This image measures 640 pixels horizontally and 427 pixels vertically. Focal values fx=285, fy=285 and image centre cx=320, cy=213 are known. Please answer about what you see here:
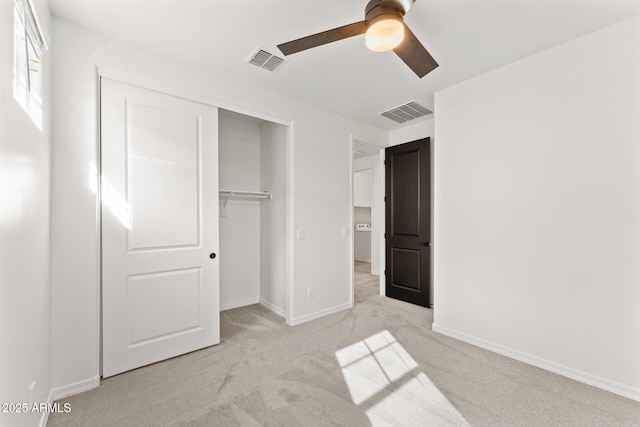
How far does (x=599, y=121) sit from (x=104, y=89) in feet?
12.5

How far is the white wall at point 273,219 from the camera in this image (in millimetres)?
3590

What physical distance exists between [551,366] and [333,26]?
3.19 meters

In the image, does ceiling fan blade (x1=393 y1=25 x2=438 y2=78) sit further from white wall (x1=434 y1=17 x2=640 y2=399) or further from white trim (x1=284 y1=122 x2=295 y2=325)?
white trim (x1=284 y1=122 x2=295 y2=325)

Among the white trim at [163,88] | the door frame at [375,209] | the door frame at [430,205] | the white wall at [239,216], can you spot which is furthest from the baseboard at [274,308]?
the white trim at [163,88]

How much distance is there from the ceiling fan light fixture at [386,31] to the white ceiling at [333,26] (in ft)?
1.27

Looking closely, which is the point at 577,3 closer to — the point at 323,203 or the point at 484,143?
the point at 484,143

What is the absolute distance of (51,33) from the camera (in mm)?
1986

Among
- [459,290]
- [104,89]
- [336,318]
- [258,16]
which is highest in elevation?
[258,16]

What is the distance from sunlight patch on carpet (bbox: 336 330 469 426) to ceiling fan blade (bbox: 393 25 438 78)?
229 cm

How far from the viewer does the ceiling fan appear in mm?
1560

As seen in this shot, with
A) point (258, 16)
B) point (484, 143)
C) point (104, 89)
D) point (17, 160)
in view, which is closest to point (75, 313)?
point (17, 160)

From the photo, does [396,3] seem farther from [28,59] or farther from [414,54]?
[28,59]

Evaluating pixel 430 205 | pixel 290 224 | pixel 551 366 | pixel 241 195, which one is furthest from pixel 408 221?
pixel 241 195

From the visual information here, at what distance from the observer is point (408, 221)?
4.10 metres
